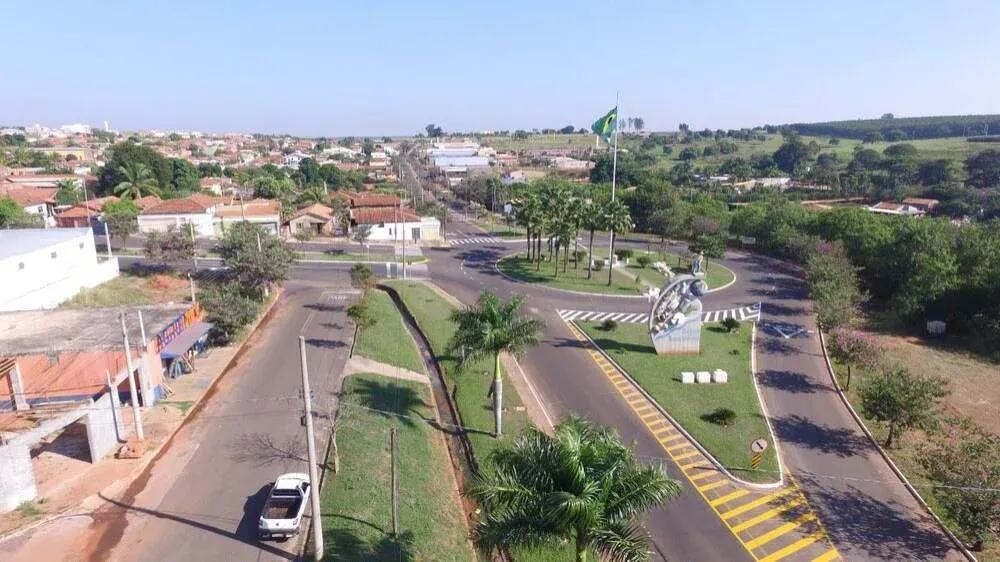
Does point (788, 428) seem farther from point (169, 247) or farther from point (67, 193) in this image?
point (67, 193)

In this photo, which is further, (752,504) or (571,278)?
(571,278)

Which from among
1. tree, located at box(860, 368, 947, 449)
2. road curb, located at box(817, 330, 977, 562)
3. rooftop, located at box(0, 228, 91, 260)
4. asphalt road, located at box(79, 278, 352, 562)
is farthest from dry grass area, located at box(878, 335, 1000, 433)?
rooftop, located at box(0, 228, 91, 260)

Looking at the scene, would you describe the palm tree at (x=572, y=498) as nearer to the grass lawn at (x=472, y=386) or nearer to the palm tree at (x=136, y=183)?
the grass lawn at (x=472, y=386)

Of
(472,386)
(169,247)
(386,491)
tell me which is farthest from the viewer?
(169,247)

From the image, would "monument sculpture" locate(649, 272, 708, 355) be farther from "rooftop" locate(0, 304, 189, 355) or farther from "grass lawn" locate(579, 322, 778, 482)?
"rooftop" locate(0, 304, 189, 355)

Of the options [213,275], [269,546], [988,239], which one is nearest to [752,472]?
[269,546]

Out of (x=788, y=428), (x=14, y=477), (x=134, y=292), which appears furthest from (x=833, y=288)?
(x=134, y=292)

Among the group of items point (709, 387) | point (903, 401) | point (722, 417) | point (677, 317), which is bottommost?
point (709, 387)

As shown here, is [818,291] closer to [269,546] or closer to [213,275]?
[269,546]

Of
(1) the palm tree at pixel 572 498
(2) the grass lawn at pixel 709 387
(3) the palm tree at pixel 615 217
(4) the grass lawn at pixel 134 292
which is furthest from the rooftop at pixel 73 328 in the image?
(3) the palm tree at pixel 615 217
